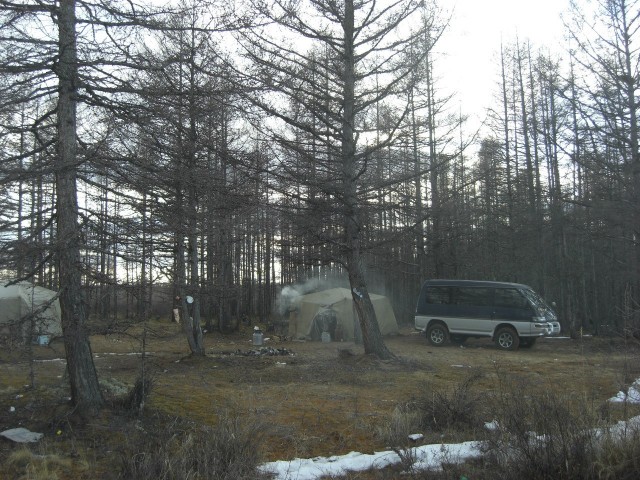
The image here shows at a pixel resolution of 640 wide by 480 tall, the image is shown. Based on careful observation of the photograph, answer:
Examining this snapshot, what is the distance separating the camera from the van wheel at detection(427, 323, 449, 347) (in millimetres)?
19438

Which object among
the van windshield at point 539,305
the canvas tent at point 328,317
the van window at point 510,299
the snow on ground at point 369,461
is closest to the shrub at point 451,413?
the snow on ground at point 369,461

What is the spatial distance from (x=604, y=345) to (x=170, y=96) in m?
16.4

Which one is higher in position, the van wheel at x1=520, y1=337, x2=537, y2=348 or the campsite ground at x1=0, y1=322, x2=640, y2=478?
the campsite ground at x1=0, y1=322, x2=640, y2=478

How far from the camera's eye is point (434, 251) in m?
25.7

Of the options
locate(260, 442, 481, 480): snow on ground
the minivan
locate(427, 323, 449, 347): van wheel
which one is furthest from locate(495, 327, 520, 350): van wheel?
locate(260, 442, 481, 480): snow on ground

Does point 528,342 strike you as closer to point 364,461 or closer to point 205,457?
point 364,461

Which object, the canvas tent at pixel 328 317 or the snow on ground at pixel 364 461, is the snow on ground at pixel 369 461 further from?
the canvas tent at pixel 328 317

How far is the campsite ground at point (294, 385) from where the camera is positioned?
6.09m

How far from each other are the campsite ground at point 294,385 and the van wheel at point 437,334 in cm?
91

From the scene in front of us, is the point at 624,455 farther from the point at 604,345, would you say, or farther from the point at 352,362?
the point at 604,345

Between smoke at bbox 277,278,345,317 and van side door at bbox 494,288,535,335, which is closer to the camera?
van side door at bbox 494,288,535,335

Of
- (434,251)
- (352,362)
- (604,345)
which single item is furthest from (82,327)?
(434,251)

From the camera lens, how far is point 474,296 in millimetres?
18953

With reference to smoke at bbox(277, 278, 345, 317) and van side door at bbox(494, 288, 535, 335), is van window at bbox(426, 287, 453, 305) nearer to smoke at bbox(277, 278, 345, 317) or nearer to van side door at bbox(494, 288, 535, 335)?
van side door at bbox(494, 288, 535, 335)
